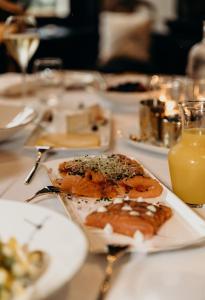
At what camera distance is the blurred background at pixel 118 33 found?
4.66m

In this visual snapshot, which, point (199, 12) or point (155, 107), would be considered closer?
point (155, 107)

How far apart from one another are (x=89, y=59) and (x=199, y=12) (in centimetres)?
127

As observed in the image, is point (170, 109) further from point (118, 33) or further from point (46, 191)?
point (118, 33)

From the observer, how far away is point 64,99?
210 centimetres

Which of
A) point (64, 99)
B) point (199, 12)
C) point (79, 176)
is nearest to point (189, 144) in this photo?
point (79, 176)

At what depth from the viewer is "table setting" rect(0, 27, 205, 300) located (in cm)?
72

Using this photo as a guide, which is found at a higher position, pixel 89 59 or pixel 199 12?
pixel 199 12

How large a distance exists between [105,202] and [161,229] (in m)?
0.15

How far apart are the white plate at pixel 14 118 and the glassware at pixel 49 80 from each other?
502 millimetres

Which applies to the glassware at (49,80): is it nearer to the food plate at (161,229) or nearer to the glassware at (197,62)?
the glassware at (197,62)

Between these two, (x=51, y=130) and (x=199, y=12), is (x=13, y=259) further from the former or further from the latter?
(x=199, y=12)

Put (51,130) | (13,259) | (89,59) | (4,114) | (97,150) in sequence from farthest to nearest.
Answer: (89,59), (51,130), (4,114), (97,150), (13,259)

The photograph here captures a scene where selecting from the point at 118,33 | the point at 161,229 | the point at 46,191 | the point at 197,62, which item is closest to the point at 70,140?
the point at 46,191

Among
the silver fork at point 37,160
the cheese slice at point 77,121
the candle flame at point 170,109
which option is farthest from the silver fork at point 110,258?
the cheese slice at point 77,121
